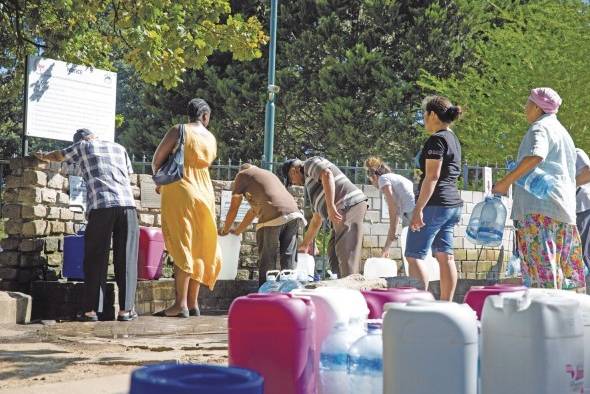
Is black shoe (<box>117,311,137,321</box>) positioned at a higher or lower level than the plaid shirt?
lower

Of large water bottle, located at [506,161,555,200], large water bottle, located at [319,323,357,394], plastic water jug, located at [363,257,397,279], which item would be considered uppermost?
large water bottle, located at [506,161,555,200]

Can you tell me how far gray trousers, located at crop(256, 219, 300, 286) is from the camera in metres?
9.19

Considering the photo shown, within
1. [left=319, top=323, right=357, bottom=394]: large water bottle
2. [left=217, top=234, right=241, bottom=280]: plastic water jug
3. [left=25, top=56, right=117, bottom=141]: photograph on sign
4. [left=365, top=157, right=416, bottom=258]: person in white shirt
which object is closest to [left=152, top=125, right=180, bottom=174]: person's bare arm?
[left=25, top=56, right=117, bottom=141]: photograph on sign

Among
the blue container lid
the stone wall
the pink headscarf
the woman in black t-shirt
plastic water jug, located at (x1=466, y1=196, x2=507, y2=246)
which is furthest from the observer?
plastic water jug, located at (x1=466, y1=196, x2=507, y2=246)

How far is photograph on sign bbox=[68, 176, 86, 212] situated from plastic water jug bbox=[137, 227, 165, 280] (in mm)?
746

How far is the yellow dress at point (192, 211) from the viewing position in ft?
27.4

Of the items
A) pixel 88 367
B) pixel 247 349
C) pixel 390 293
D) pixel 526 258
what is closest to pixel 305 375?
pixel 247 349

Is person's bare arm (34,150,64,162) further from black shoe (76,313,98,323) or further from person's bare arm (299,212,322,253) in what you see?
person's bare arm (299,212,322,253)

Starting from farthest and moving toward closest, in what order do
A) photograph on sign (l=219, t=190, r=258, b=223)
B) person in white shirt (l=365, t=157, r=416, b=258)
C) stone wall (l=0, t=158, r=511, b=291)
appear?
photograph on sign (l=219, t=190, r=258, b=223), person in white shirt (l=365, t=157, r=416, b=258), stone wall (l=0, t=158, r=511, b=291)

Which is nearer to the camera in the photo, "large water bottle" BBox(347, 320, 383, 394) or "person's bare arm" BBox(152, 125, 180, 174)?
"large water bottle" BBox(347, 320, 383, 394)

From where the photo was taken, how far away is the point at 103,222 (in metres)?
8.20

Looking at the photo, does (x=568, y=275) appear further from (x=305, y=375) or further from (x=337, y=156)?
(x=337, y=156)

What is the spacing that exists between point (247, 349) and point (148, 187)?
8144mm

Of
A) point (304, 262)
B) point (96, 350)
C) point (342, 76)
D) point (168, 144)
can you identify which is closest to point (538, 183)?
point (96, 350)
